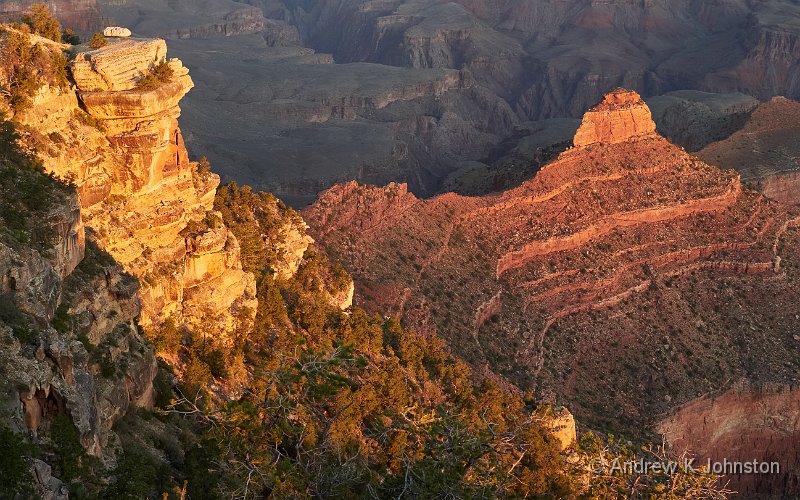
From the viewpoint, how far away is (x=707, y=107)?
125 metres

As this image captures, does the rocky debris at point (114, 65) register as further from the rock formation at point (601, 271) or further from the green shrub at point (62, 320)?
the rock formation at point (601, 271)

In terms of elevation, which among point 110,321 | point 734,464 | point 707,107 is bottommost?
point 707,107

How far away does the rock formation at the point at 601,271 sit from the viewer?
45.6 metres

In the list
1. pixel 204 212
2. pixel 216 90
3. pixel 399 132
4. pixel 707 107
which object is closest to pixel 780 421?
pixel 204 212

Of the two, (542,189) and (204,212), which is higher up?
(204,212)

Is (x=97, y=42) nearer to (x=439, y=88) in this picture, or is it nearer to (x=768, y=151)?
(x=768, y=151)

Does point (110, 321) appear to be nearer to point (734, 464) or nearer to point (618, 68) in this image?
point (734, 464)

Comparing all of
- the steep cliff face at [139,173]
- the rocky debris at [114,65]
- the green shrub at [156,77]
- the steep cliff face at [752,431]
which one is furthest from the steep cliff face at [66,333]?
the steep cliff face at [752,431]

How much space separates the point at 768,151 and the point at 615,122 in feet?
72.7

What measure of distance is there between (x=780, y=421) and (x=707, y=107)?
284ft

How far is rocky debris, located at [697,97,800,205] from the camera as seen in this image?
7012cm

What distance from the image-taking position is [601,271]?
A: 170 ft

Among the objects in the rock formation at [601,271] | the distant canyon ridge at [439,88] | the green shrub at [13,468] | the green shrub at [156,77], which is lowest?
the distant canyon ridge at [439,88]

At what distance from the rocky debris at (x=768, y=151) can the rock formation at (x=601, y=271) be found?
9.82 metres
